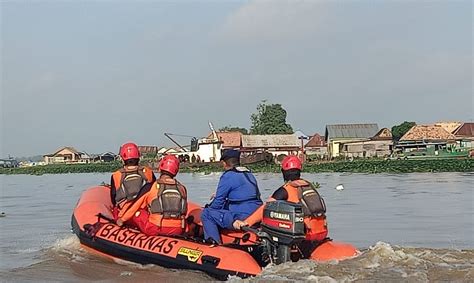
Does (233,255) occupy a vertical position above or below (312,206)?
below

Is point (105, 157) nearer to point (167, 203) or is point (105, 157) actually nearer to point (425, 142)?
point (425, 142)

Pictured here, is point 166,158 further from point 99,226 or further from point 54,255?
point 54,255

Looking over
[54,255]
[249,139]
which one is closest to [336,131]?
[249,139]

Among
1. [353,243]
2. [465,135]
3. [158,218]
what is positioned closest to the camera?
[158,218]

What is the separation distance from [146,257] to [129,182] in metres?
1.14

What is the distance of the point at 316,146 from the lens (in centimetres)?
7456

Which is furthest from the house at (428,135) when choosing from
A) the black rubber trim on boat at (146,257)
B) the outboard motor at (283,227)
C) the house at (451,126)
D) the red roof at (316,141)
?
the outboard motor at (283,227)

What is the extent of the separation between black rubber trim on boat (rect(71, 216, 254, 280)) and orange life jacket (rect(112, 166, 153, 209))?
1.82 feet

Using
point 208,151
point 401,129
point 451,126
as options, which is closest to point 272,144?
point 208,151

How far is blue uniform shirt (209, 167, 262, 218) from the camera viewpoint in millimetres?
6770

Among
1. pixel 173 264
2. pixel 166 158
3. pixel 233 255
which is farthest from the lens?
pixel 166 158

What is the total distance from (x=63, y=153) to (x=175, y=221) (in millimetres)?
84069

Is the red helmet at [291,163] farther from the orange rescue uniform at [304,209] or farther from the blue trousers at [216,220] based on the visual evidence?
the blue trousers at [216,220]

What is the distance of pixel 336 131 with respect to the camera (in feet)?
211
